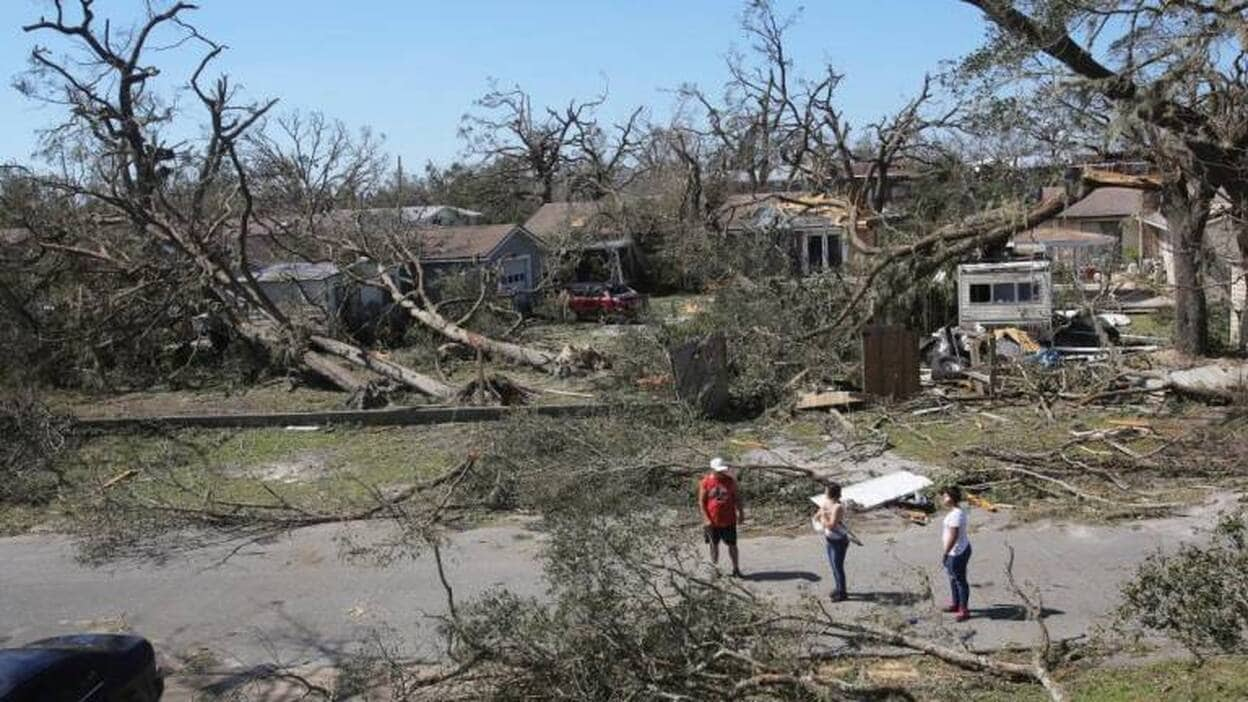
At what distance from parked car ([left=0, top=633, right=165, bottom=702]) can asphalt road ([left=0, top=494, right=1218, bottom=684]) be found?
5.11 ft

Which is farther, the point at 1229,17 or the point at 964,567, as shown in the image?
the point at 1229,17

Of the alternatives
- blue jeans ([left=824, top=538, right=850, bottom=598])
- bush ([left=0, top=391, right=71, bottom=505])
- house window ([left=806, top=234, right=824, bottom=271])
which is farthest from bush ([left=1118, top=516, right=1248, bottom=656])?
house window ([left=806, top=234, right=824, bottom=271])

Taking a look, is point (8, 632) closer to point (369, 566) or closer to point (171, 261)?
point (369, 566)

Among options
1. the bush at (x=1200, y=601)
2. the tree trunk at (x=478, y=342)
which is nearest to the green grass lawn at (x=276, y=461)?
the tree trunk at (x=478, y=342)

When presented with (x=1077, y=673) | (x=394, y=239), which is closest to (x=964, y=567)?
(x=1077, y=673)

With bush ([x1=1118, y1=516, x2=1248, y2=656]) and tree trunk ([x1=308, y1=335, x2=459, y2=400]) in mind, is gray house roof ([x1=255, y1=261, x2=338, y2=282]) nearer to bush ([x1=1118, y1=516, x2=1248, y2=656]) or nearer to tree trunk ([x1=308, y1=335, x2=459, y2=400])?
tree trunk ([x1=308, y1=335, x2=459, y2=400])

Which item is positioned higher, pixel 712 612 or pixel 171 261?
pixel 171 261

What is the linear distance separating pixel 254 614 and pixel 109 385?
1551 centimetres

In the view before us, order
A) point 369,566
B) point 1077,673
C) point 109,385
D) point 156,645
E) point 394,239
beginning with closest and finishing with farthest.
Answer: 1. point 1077,673
2. point 156,645
3. point 369,566
4. point 109,385
5. point 394,239

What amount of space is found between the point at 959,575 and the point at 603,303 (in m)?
26.5

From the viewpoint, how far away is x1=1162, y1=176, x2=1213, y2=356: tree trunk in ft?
67.0

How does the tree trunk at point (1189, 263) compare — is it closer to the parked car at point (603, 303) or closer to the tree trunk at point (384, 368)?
the tree trunk at point (384, 368)

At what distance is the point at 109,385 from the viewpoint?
23984mm

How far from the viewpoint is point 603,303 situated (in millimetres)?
35156
